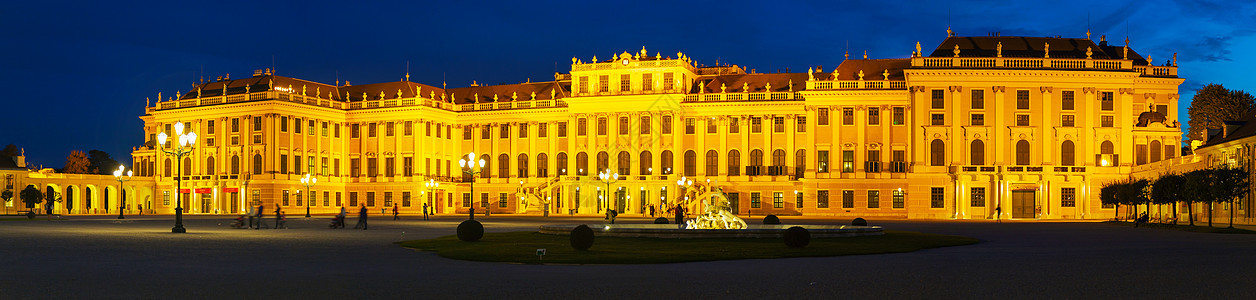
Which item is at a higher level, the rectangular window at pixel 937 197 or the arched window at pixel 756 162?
the arched window at pixel 756 162

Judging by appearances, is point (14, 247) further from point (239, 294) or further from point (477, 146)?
point (477, 146)

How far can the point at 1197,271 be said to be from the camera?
21.5m

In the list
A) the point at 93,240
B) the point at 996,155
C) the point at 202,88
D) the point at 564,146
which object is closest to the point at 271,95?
the point at 202,88

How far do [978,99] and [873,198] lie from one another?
9919mm

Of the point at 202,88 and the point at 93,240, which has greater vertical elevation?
the point at 202,88

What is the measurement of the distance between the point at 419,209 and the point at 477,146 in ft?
24.9

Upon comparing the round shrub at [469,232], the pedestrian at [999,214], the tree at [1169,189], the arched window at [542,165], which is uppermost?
the arched window at [542,165]

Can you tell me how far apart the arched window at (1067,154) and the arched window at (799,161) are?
1871cm

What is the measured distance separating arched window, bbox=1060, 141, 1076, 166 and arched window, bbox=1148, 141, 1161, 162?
269 inches

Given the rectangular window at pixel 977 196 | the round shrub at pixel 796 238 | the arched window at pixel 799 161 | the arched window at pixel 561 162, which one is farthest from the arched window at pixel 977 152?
the round shrub at pixel 796 238

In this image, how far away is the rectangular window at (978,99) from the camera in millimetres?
78125

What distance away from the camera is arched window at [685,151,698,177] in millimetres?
92500

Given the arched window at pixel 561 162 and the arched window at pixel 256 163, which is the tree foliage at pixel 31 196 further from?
the arched window at pixel 561 162

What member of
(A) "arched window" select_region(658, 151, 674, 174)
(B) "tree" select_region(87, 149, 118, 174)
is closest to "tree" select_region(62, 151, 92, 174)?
(B) "tree" select_region(87, 149, 118, 174)
